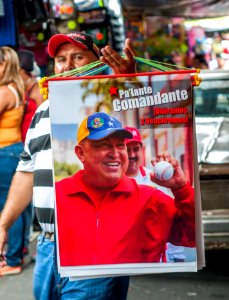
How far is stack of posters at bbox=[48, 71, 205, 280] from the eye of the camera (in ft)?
8.14

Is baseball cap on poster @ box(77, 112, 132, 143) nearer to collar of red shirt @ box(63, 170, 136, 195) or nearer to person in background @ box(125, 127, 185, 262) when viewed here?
person in background @ box(125, 127, 185, 262)

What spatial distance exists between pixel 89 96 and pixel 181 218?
22.4 inches

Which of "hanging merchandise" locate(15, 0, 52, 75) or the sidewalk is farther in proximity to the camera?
"hanging merchandise" locate(15, 0, 52, 75)

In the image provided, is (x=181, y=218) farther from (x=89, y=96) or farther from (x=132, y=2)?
(x=132, y=2)

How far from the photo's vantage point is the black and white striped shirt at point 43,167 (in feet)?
10.5

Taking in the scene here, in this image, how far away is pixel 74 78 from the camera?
250 centimetres

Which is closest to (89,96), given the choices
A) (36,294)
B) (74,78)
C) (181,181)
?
(74,78)

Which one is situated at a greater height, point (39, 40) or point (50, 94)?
point (39, 40)

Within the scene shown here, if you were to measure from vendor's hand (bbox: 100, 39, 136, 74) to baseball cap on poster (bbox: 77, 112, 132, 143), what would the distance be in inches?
14.7

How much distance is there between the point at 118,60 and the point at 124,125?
0.44 m

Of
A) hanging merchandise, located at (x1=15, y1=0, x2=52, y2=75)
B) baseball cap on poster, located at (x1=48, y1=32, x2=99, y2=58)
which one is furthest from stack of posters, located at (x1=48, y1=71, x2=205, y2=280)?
hanging merchandise, located at (x1=15, y1=0, x2=52, y2=75)

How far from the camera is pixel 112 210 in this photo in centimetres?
254

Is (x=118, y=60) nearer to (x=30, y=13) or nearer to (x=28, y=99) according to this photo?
(x=28, y=99)

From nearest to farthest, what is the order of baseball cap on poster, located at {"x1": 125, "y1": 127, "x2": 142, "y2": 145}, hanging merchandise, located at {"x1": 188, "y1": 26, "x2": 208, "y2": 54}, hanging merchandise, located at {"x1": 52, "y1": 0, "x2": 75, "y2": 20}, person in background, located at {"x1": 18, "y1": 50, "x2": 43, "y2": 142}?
baseball cap on poster, located at {"x1": 125, "y1": 127, "x2": 142, "y2": 145} < person in background, located at {"x1": 18, "y1": 50, "x2": 43, "y2": 142} < hanging merchandise, located at {"x1": 52, "y1": 0, "x2": 75, "y2": 20} < hanging merchandise, located at {"x1": 188, "y1": 26, "x2": 208, "y2": 54}
